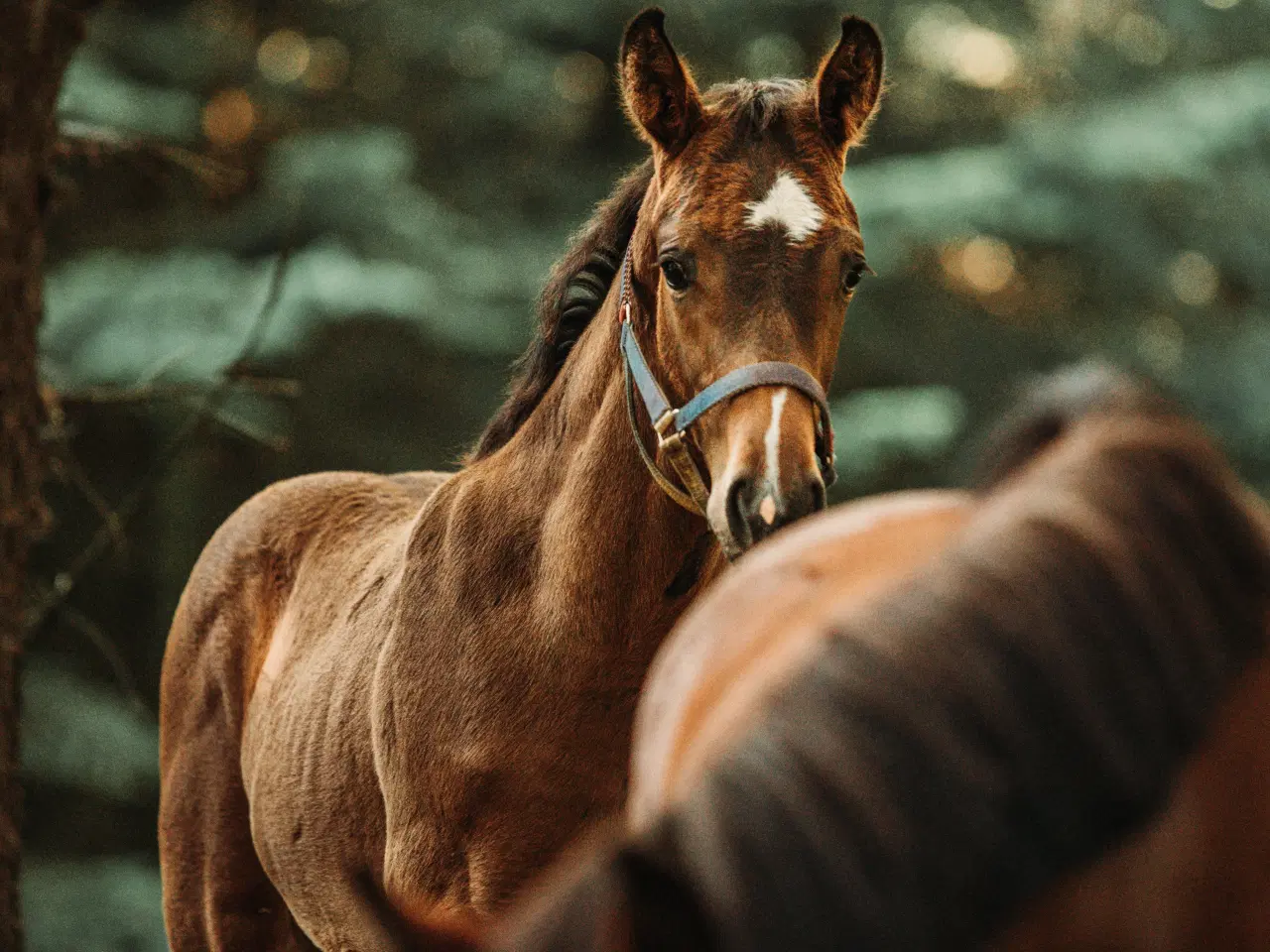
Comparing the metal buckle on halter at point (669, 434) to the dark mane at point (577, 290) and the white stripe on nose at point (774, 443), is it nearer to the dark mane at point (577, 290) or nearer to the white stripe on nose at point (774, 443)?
the white stripe on nose at point (774, 443)

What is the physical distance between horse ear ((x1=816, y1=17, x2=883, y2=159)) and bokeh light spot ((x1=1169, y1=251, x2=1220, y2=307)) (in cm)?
744

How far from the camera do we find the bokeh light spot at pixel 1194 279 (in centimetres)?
1009

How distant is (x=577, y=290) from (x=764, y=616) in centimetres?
196

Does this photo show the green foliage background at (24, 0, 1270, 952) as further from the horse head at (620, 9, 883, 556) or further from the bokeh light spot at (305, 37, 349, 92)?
the horse head at (620, 9, 883, 556)

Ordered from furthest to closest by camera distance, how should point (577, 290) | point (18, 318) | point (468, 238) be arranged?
point (468, 238) → point (18, 318) → point (577, 290)

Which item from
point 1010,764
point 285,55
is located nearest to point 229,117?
point 285,55

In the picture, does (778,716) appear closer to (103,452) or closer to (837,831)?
(837,831)

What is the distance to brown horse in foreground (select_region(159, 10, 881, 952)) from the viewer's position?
280cm

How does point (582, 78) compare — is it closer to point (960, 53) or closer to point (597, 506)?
point (960, 53)

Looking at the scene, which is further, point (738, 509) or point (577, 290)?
point (577, 290)

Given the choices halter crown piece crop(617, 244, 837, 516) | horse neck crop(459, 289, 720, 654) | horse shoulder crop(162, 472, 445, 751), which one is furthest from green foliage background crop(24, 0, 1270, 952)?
halter crown piece crop(617, 244, 837, 516)

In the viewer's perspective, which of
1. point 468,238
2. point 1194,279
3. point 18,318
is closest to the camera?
point 18,318

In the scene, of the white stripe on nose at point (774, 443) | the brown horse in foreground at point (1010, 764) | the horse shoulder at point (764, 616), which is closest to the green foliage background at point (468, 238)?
the white stripe on nose at point (774, 443)

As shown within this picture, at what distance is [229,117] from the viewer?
11.5 meters
